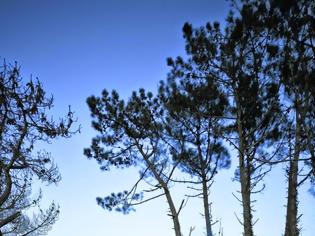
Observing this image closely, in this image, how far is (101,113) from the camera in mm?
12461

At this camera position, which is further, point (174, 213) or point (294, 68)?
point (174, 213)

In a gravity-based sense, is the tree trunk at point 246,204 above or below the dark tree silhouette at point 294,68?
below

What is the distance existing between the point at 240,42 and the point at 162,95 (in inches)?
134

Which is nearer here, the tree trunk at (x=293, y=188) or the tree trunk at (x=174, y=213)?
the tree trunk at (x=293, y=188)

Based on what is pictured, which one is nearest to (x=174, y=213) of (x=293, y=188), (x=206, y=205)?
(x=206, y=205)

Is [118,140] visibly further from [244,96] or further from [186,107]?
[244,96]

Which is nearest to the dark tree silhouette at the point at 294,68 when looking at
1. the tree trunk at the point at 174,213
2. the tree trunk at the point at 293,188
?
the tree trunk at the point at 293,188

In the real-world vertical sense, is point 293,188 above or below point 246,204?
above

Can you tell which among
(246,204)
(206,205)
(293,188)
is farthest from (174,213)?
(293,188)

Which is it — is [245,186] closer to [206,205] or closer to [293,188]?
[293,188]

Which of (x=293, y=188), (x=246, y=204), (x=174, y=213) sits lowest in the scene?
(x=246, y=204)

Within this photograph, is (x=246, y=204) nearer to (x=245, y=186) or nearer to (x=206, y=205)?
(x=245, y=186)

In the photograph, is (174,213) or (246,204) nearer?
(246,204)

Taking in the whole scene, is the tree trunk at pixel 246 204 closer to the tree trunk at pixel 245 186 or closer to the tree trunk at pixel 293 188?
the tree trunk at pixel 245 186
